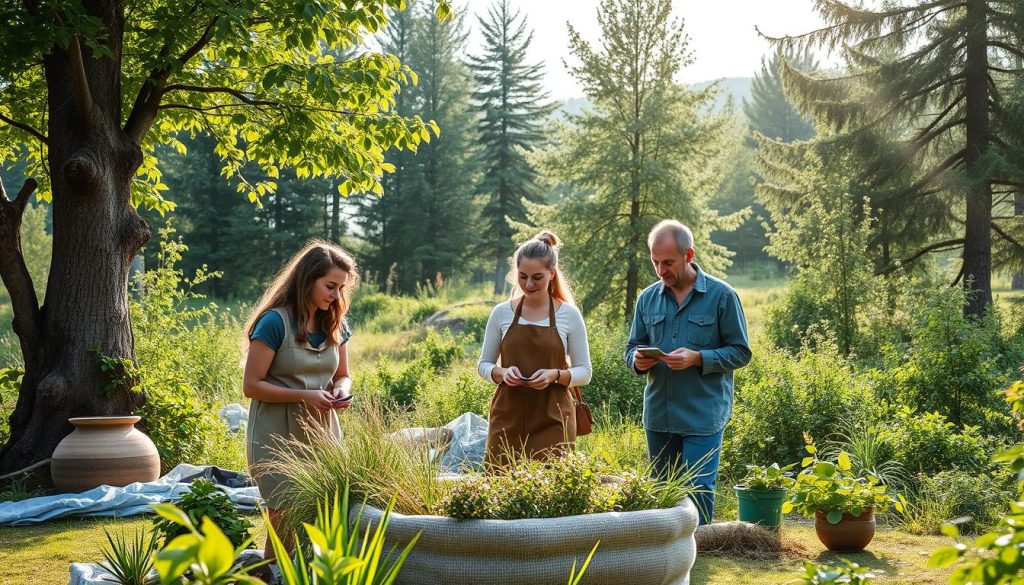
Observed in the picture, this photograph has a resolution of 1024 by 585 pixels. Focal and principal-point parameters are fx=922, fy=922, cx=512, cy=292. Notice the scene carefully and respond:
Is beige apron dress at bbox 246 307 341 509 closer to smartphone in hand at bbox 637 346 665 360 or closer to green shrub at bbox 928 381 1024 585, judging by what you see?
smartphone in hand at bbox 637 346 665 360

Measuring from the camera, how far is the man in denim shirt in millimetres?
4371

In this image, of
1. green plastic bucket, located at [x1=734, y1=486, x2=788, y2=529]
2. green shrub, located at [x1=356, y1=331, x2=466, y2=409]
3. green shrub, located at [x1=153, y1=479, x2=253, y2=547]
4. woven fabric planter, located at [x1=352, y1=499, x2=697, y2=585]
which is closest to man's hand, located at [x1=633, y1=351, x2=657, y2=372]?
woven fabric planter, located at [x1=352, y1=499, x2=697, y2=585]

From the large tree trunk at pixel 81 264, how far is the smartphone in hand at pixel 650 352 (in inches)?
188

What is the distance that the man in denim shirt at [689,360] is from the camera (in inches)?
172

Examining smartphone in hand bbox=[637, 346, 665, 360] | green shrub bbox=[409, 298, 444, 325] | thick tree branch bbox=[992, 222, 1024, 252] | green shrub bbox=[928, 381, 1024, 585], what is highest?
thick tree branch bbox=[992, 222, 1024, 252]

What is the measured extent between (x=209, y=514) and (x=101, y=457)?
3.75 meters

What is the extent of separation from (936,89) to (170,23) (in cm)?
1374

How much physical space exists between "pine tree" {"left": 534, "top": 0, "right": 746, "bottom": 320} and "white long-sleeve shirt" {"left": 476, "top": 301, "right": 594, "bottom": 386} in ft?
38.1

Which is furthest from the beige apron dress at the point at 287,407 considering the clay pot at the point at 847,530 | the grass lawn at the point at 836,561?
the clay pot at the point at 847,530

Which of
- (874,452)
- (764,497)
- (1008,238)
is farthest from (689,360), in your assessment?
(1008,238)

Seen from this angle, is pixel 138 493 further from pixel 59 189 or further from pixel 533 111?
pixel 533 111

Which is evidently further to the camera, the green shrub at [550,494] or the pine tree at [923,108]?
the pine tree at [923,108]

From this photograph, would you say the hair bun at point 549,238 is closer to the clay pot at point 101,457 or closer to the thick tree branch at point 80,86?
the clay pot at point 101,457

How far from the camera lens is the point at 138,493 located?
255 inches
